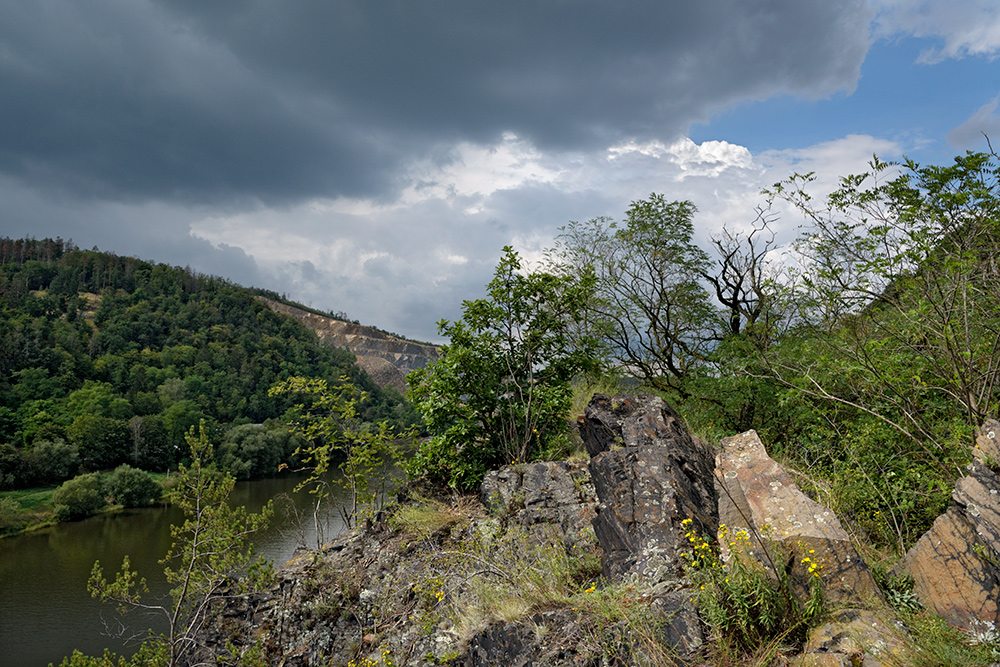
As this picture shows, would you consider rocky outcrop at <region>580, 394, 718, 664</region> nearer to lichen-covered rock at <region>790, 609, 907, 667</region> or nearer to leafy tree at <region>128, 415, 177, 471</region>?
lichen-covered rock at <region>790, 609, 907, 667</region>

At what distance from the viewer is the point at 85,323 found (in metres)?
104

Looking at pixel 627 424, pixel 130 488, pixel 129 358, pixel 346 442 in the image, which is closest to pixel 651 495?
pixel 627 424

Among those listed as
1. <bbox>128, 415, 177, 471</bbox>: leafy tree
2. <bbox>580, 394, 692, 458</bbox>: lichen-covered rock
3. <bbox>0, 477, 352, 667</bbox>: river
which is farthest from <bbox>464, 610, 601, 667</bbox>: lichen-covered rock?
<bbox>128, 415, 177, 471</bbox>: leafy tree

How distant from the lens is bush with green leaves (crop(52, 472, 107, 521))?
143ft

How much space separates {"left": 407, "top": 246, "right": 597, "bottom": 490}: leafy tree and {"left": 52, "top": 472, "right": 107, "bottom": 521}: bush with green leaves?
50287 millimetres

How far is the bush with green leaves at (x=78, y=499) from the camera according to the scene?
43.6 meters

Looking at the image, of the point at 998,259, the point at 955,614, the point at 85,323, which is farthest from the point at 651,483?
the point at 85,323

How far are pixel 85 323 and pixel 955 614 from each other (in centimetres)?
13009

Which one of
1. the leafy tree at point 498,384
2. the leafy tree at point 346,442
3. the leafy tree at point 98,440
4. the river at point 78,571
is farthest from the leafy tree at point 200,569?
the leafy tree at point 98,440

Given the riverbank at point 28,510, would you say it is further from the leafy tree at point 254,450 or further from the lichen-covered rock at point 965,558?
the lichen-covered rock at point 965,558

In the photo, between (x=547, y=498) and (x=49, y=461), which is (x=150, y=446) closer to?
(x=49, y=461)

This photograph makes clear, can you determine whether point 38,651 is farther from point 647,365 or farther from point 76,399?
point 76,399

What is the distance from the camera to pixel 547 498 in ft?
21.4

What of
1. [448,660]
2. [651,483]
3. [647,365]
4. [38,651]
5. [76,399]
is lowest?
[38,651]
